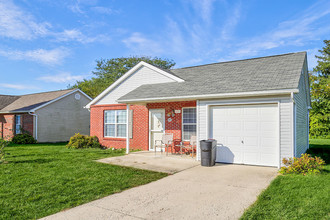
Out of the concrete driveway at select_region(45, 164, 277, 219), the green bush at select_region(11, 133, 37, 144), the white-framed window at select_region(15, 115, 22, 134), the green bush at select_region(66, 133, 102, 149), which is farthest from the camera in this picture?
the white-framed window at select_region(15, 115, 22, 134)

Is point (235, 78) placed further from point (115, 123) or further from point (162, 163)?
point (115, 123)

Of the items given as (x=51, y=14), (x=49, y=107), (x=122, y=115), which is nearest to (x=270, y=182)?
(x=122, y=115)

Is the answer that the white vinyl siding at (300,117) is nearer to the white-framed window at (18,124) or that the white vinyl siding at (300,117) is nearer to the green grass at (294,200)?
the green grass at (294,200)

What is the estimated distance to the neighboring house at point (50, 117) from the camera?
19.2 m

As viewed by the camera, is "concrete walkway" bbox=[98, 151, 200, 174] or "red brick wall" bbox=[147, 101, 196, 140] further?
"red brick wall" bbox=[147, 101, 196, 140]

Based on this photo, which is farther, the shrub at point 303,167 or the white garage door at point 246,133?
the white garage door at point 246,133

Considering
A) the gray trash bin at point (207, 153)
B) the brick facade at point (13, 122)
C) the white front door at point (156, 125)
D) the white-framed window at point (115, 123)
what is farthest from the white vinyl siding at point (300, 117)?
the brick facade at point (13, 122)

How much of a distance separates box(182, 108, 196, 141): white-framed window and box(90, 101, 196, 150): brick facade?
204 millimetres

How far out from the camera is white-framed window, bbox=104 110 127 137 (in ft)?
45.7

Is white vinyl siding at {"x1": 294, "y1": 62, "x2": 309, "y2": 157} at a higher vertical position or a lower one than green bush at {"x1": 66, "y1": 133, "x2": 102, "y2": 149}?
higher

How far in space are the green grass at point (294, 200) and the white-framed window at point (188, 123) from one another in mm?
5143

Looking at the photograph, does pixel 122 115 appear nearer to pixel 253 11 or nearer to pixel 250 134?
pixel 250 134

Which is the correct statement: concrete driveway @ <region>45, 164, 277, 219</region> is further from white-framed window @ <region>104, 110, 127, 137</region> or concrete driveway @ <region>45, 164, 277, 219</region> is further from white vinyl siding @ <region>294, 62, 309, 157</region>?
white-framed window @ <region>104, 110, 127, 137</region>

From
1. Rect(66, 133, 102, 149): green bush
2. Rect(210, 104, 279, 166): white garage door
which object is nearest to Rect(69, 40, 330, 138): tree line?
Rect(66, 133, 102, 149): green bush
